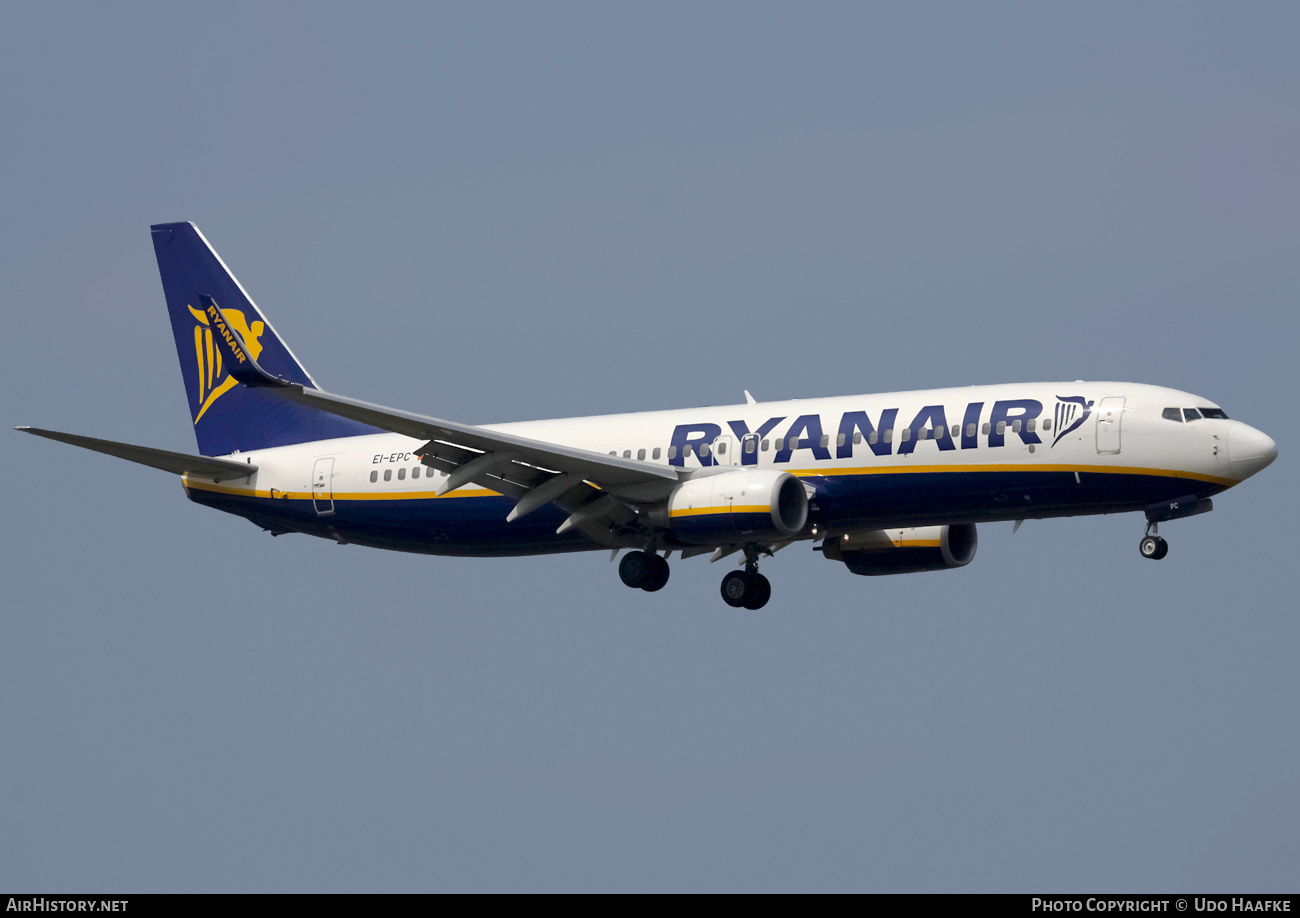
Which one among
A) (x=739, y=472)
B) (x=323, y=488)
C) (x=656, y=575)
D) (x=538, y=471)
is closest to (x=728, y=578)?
(x=656, y=575)

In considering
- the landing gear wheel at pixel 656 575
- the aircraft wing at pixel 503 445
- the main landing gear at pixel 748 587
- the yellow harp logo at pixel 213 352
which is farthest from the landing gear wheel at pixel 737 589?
the yellow harp logo at pixel 213 352

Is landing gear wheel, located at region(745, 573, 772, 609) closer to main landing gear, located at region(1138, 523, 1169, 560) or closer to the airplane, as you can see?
the airplane

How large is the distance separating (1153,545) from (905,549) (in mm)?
8725

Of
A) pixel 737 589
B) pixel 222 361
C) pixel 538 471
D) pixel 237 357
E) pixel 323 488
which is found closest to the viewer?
pixel 538 471

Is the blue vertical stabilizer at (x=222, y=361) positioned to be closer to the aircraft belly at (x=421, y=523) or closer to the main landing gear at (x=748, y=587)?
the aircraft belly at (x=421, y=523)

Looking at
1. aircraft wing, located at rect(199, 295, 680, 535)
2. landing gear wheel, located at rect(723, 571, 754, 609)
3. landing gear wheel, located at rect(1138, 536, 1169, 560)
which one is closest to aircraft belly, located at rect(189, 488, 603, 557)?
aircraft wing, located at rect(199, 295, 680, 535)

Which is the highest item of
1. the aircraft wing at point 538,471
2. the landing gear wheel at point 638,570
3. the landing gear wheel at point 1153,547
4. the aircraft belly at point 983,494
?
the aircraft wing at point 538,471

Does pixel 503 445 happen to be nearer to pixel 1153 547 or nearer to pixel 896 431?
pixel 896 431

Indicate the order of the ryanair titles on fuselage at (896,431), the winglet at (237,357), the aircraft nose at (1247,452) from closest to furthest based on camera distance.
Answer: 1. the winglet at (237,357)
2. the aircraft nose at (1247,452)
3. the ryanair titles on fuselage at (896,431)

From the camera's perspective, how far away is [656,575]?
45.4m

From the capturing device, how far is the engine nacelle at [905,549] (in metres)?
47.9

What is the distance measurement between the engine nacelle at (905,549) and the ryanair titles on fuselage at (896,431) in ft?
16.5

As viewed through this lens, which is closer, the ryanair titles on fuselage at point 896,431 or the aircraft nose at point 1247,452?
the aircraft nose at point 1247,452
